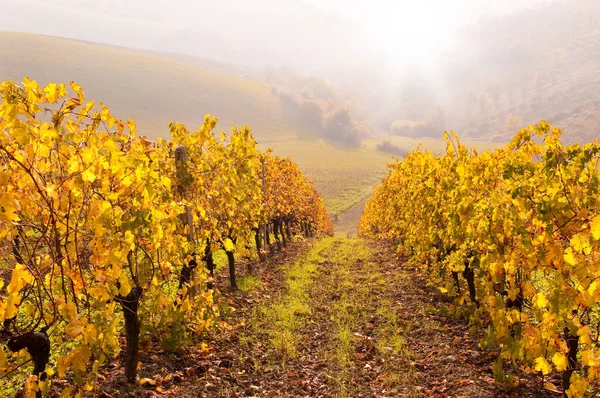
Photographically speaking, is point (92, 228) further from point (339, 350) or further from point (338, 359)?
point (339, 350)

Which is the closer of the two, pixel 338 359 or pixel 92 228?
pixel 92 228

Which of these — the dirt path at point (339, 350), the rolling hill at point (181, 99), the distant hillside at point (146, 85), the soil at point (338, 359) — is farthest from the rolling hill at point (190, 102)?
the soil at point (338, 359)

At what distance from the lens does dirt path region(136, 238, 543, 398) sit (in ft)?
18.3

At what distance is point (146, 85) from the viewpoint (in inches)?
4131

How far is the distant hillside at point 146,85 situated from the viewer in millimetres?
89188

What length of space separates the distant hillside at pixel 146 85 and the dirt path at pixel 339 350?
75.7 meters

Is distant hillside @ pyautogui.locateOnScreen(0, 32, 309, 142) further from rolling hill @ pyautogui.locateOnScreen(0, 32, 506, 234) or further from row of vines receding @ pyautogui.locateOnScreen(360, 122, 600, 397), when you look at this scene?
row of vines receding @ pyautogui.locateOnScreen(360, 122, 600, 397)

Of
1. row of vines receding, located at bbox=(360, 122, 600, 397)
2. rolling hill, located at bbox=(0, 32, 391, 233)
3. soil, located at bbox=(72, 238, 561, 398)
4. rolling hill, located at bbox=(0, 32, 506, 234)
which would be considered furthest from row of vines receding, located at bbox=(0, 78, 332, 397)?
rolling hill, located at bbox=(0, 32, 391, 233)

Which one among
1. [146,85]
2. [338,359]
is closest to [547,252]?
[338,359]

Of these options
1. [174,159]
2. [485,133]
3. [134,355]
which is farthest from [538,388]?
[485,133]

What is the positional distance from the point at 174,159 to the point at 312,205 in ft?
73.3

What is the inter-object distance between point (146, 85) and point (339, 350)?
370ft

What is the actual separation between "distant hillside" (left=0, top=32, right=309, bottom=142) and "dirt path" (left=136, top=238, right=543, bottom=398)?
75747mm

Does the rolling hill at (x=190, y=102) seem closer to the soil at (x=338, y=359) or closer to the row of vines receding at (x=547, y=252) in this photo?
the soil at (x=338, y=359)
